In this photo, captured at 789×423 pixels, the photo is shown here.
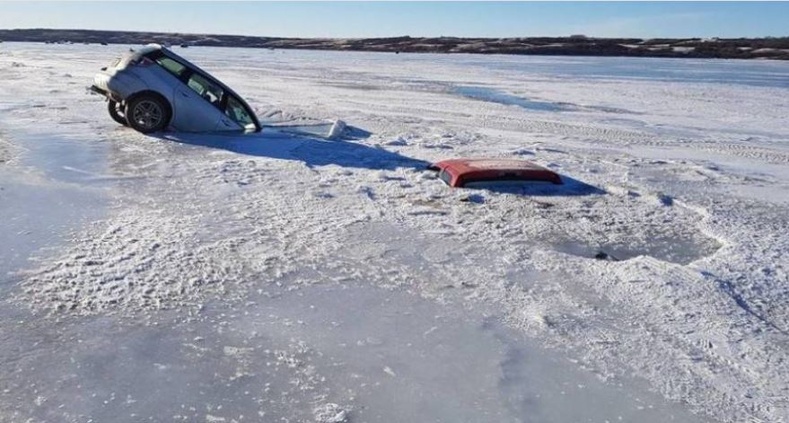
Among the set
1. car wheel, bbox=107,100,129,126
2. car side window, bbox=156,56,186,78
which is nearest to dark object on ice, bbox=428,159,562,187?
car side window, bbox=156,56,186,78

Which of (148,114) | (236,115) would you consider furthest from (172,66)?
(236,115)

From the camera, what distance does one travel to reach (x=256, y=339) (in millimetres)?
4125

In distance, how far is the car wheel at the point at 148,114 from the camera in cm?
1153

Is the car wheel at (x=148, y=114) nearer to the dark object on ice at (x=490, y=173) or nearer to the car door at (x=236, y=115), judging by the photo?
the car door at (x=236, y=115)

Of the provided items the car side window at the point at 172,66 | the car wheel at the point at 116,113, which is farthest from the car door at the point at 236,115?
the car wheel at the point at 116,113

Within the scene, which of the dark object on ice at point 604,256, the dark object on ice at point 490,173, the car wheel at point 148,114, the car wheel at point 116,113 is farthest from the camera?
the car wheel at point 116,113

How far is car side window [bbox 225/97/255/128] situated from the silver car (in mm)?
17

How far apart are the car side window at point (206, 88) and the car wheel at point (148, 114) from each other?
0.56 m

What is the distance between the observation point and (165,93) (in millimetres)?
11516

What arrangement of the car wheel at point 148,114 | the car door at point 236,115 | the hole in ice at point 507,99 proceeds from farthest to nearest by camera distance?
the hole in ice at point 507,99 → the car door at point 236,115 → the car wheel at point 148,114

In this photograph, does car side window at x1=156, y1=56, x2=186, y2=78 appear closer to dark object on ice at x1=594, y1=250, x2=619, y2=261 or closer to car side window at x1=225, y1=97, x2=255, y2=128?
car side window at x1=225, y1=97, x2=255, y2=128

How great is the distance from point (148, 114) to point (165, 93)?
48 centimetres

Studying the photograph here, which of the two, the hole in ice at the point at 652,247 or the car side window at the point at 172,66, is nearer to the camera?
the hole in ice at the point at 652,247

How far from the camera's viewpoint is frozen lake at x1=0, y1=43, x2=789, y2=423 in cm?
355
